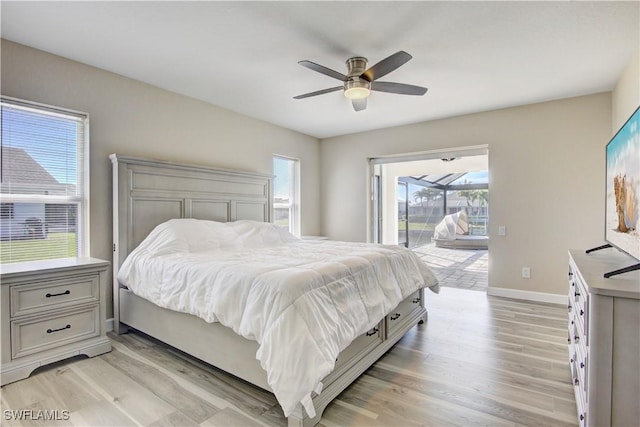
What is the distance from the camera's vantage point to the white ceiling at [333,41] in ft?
6.81

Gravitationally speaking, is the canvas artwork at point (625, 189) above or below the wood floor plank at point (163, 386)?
above

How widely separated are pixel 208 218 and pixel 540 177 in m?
4.12

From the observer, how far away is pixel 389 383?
6.95 feet

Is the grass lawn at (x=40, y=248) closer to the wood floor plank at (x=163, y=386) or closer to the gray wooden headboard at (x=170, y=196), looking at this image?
the gray wooden headboard at (x=170, y=196)

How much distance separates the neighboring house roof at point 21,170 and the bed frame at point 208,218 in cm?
51

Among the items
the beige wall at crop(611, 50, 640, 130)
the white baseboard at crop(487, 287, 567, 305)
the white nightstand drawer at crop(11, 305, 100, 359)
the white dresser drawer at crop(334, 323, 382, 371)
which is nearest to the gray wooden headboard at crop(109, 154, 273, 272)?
the white nightstand drawer at crop(11, 305, 100, 359)

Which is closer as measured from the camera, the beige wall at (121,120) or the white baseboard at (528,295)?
the beige wall at (121,120)

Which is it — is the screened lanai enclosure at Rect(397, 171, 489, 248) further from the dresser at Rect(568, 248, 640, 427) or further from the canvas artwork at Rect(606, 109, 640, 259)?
the dresser at Rect(568, 248, 640, 427)

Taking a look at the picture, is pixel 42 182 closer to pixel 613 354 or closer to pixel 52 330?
pixel 52 330

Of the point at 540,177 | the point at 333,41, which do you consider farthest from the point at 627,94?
the point at 333,41

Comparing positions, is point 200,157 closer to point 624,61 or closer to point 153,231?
point 153,231

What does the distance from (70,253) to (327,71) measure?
2.75 meters

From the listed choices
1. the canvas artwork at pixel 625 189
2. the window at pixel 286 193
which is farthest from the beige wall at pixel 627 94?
the window at pixel 286 193

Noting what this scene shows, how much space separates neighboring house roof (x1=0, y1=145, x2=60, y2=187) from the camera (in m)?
2.47
